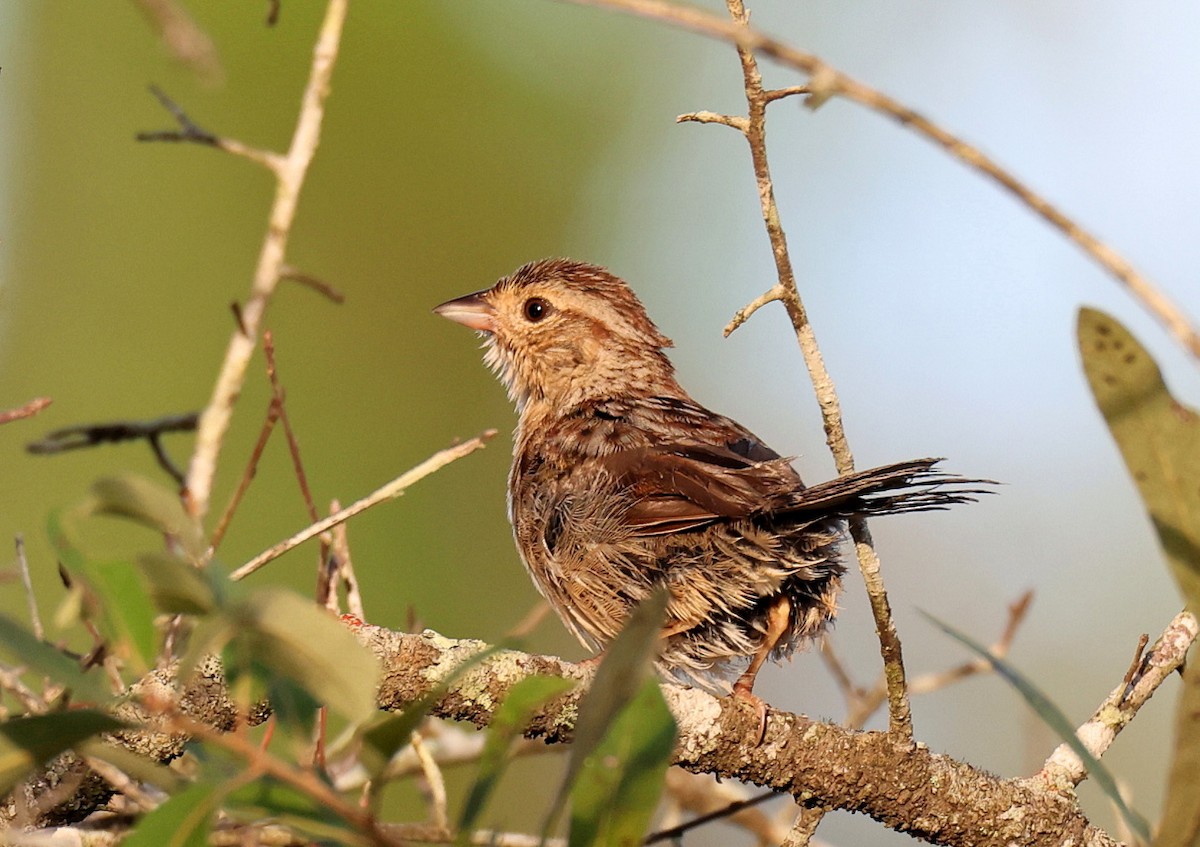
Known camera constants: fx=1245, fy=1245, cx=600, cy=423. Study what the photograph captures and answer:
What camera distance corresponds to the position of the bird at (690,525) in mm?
3127

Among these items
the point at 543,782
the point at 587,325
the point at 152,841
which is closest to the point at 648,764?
the point at 152,841

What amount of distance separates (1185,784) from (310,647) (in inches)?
31.8

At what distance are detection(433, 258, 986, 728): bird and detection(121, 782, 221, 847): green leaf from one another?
1.74 m

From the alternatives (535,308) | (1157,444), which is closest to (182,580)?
(1157,444)

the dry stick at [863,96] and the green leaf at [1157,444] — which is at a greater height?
the dry stick at [863,96]

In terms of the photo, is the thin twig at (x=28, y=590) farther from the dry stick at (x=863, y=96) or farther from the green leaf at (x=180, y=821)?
the dry stick at (x=863, y=96)

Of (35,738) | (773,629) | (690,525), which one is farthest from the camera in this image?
(773,629)

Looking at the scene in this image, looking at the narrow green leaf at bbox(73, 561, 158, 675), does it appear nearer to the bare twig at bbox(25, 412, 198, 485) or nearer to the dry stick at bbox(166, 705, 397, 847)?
the dry stick at bbox(166, 705, 397, 847)

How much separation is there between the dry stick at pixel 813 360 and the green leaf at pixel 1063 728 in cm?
79

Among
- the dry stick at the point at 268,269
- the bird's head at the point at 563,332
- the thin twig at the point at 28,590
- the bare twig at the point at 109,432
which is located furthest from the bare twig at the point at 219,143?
the bird's head at the point at 563,332

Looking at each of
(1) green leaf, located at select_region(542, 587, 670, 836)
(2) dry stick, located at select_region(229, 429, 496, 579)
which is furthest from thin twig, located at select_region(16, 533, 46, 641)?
(1) green leaf, located at select_region(542, 587, 670, 836)

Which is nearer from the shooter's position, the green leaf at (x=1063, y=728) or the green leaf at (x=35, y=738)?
the green leaf at (x=35, y=738)

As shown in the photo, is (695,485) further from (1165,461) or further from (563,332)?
(1165,461)

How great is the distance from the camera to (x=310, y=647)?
1006 millimetres
